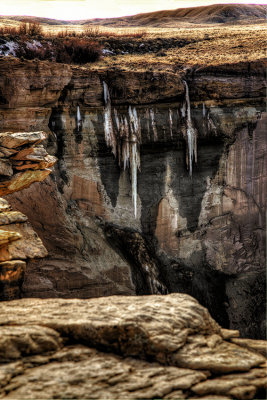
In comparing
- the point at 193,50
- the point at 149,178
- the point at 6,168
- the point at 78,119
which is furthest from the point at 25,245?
the point at 193,50

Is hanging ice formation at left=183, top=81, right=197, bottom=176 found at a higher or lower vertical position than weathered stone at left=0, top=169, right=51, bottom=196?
higher

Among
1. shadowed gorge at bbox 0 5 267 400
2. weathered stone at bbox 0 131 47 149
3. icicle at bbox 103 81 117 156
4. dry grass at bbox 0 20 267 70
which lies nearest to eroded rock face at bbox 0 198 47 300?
weathered stone at bbox 0 131 47 149

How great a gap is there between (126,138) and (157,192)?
7.28 feet

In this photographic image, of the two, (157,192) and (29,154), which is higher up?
(29,154)

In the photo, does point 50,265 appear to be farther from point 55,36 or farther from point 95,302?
point 55,36

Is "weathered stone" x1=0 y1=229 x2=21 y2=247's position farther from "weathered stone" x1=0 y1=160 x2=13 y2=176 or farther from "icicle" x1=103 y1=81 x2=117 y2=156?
"icicle" x1=103 y1=81 x2=117 y2=156

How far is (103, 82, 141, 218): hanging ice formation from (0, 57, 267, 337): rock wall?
125mm

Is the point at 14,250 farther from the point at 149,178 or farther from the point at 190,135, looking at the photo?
the point at 190,135

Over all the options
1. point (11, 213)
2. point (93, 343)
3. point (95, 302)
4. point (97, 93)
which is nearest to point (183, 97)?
point (97, 93)

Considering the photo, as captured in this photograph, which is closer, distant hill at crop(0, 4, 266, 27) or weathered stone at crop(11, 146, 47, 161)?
weathered stone at crop(11, 146, 47, 161)

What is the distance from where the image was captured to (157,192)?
16.4 meters

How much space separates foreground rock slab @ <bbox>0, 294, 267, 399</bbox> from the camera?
20.2 feet

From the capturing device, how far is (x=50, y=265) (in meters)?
14.9

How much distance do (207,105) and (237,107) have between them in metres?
1.08
